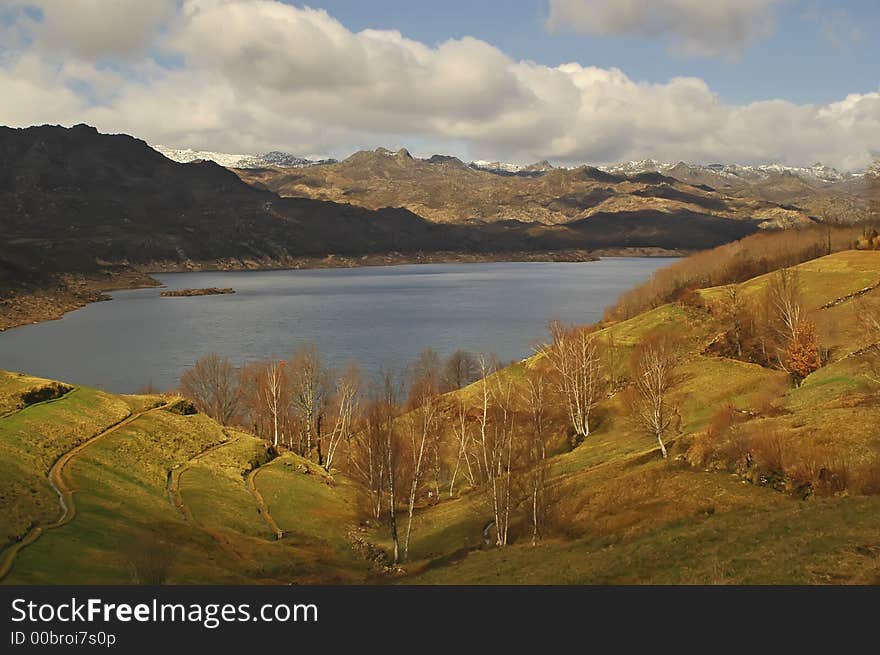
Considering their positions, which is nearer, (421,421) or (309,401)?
(421,421)

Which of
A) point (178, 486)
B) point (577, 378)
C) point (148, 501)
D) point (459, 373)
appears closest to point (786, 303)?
point (577, 378)

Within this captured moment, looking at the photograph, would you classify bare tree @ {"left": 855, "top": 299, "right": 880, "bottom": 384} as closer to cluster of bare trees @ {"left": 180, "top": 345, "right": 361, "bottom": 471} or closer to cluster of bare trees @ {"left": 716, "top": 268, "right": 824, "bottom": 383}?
cluster of bare trees @ {"left": 716, "top": 268, "right": 824, "bottom": 383}

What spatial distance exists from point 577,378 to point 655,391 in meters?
25.3

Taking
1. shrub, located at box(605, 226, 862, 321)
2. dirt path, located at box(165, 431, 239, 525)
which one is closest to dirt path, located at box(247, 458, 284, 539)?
dirt path, located at box(165, 431, 239, 525)

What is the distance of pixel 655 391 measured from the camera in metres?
50.4

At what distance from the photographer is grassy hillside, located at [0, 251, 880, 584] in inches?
1061

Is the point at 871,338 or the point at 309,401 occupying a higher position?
the point at 871,338

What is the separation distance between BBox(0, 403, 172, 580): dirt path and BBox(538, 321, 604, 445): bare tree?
148 ft

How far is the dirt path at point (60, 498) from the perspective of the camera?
1127 inches

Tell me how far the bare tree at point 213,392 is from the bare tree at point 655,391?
57.3m

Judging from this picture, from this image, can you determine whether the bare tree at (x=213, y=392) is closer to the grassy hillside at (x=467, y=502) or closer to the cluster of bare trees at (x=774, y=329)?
the grassy hillside at (x=467, y=502)

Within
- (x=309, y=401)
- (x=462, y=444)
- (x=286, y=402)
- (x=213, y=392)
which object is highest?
(x=309, y=401)

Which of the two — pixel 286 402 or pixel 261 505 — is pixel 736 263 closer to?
pixel 286 402

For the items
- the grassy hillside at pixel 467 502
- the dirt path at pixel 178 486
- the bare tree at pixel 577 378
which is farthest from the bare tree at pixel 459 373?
the dirt path at pixel 178 486
